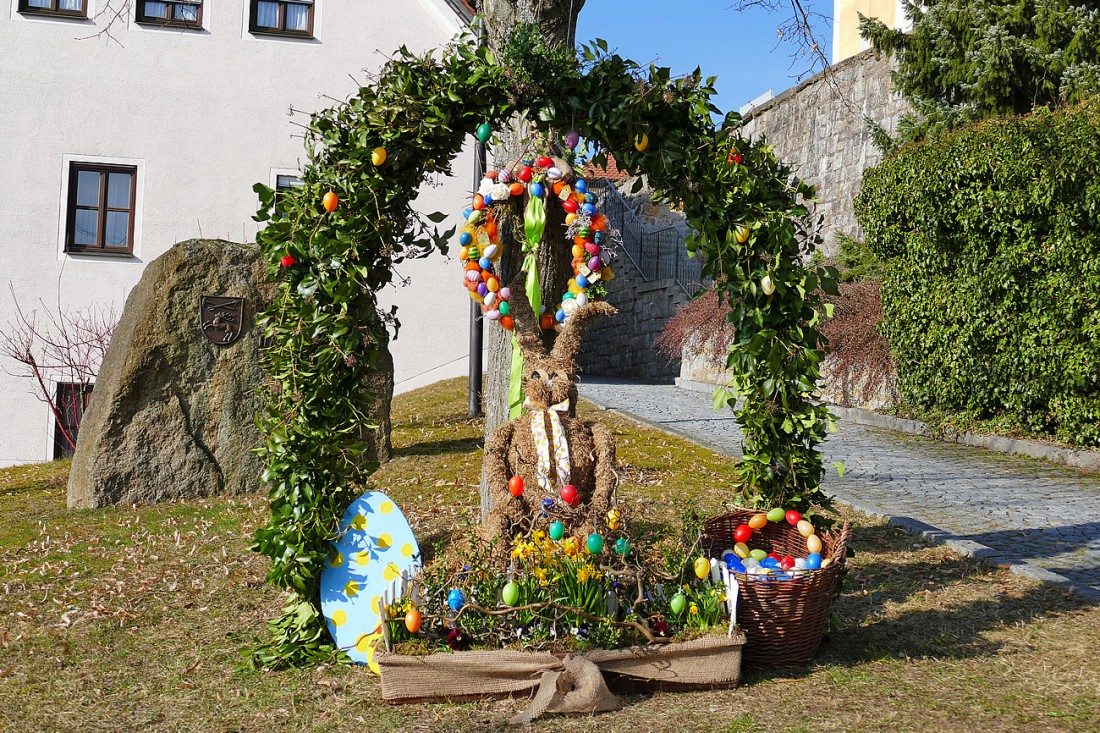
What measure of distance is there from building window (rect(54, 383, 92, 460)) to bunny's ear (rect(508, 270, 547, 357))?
1119 cm

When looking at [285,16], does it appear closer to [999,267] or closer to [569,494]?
[999,267]

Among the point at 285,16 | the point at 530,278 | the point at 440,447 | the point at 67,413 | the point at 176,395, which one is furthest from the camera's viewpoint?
the point at 285,16

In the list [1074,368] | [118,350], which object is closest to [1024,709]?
[1074,368]

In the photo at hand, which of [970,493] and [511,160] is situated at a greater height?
[511,160]

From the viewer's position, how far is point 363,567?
4070mm

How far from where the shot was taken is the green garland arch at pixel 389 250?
4.05 metres

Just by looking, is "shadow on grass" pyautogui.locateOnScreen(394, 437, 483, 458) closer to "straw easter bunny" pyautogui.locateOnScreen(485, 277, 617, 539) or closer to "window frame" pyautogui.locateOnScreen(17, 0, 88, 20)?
"straw easter bunny" pyautogui.locateOnScreen(485, 277, 617, 539)

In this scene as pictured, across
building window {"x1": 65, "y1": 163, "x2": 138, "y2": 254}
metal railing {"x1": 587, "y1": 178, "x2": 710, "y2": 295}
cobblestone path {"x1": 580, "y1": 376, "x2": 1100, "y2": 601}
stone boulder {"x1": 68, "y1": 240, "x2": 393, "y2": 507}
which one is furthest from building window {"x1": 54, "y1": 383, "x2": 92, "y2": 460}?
metal railing {"x1": 587, "y1": 178, "x2": 710, "y2": 295}

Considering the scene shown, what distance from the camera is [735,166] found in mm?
4043

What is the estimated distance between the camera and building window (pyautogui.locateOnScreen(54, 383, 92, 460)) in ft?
44.3

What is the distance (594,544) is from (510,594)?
42cm

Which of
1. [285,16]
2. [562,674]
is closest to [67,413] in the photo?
[285,16]

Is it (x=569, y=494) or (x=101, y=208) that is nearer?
(x=569, y=494)

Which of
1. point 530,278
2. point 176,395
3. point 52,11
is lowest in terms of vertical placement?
point 176,395
